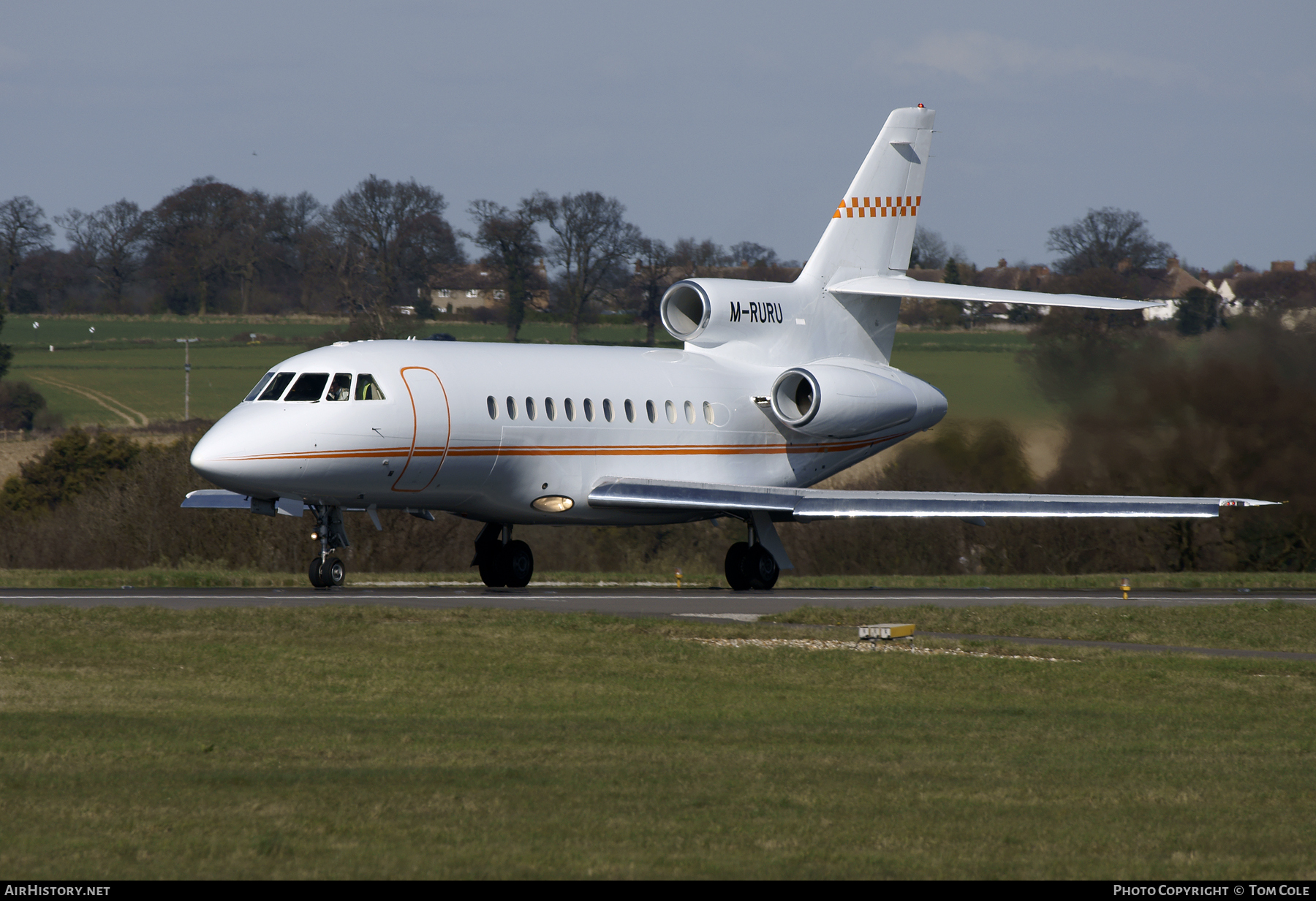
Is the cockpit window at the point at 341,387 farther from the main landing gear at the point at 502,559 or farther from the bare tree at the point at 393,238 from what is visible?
the bare tree at the point at 393,238

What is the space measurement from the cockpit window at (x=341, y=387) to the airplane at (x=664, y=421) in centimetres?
3

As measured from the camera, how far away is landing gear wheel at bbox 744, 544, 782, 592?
29.3 meters

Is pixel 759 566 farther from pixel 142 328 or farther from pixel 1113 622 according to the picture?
pixel 142 328

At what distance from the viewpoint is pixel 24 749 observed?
10.8 m

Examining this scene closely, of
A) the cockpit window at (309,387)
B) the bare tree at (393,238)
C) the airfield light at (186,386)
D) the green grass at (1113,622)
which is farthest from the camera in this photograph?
the bare tree at (393,238)

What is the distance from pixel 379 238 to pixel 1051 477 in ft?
178

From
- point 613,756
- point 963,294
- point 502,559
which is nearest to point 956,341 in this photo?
point 963,294

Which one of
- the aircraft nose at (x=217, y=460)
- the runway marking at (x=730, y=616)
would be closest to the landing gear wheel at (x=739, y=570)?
the runway marking at (x=730, y=616)

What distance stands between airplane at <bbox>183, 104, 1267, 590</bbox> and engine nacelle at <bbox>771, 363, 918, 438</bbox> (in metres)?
0.04

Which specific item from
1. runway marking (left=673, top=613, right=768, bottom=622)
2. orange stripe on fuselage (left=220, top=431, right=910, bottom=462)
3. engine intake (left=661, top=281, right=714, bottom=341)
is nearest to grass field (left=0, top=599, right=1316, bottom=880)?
runway marking (left=673, top=613, right=768, bottom=622)

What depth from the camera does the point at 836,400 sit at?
30.3 m

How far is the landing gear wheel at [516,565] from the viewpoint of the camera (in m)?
28.5
